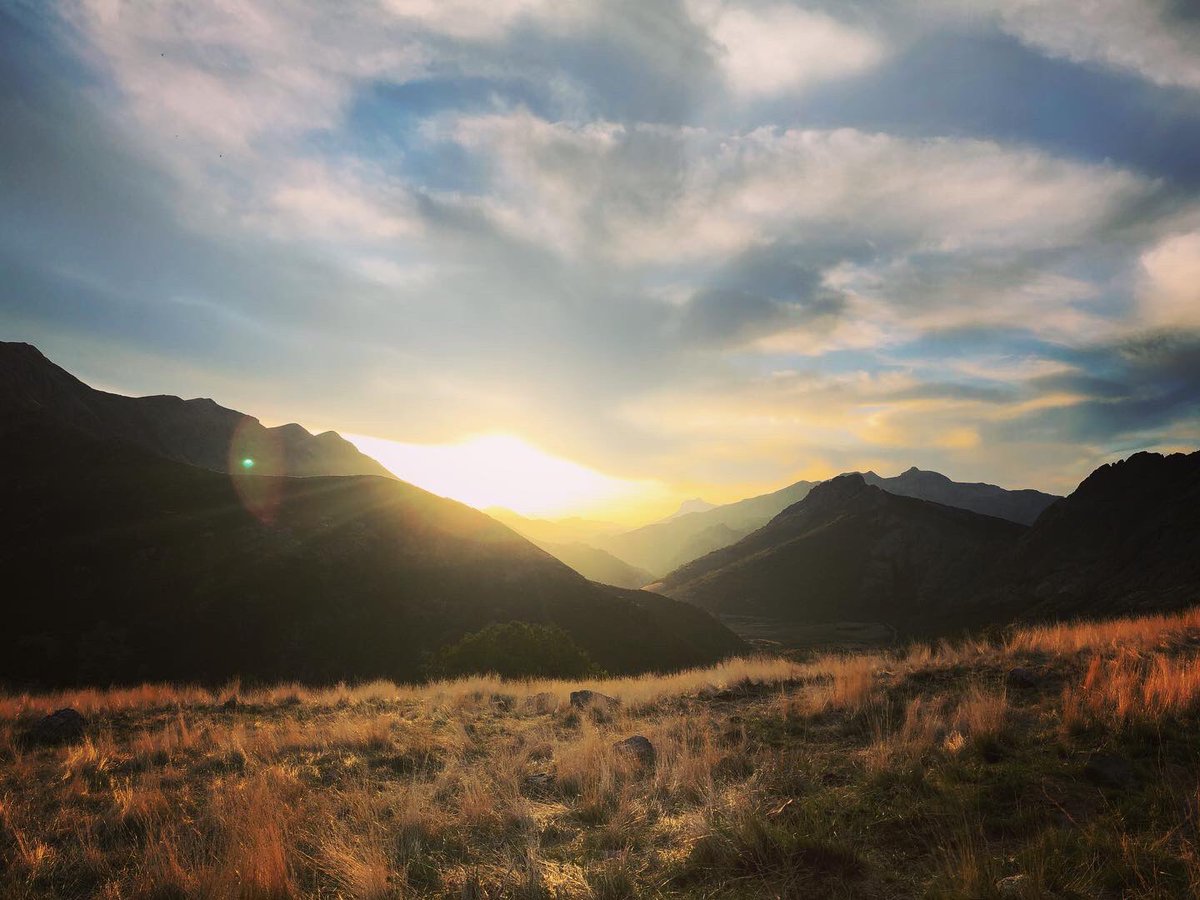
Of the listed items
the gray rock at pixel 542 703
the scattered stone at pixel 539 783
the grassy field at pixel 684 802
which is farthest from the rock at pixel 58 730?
the scattered stone at pixel 539 783

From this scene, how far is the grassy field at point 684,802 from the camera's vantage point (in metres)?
3.78

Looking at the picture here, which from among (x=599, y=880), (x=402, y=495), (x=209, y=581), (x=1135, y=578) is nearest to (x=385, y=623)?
(x=209, y=581)

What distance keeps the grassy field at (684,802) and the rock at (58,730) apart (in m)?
0.36

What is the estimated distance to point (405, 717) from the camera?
11.2 metres

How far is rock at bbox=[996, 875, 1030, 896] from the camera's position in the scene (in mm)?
3107

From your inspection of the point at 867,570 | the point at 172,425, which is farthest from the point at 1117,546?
the point at 172,425

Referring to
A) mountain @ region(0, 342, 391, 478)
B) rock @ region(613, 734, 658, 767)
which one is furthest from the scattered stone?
mountain @ region(0, 342, 391, 478)

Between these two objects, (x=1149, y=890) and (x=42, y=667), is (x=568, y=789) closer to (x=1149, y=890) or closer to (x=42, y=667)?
(x=1149, y=890)

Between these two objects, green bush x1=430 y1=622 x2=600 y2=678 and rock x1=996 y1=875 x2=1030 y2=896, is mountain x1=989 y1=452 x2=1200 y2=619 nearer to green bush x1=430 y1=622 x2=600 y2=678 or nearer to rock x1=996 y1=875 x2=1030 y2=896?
green bush x1=430 y1=622 x2=600 y2=678

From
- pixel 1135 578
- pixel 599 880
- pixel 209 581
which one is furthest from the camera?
pixel 1135 578

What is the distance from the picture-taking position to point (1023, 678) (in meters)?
8.34

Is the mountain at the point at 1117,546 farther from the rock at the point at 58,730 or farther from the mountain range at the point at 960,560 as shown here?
the rock at the point at 58,730

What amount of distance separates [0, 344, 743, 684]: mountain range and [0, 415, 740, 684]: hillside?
0.52 feet

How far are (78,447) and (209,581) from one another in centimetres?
3416
